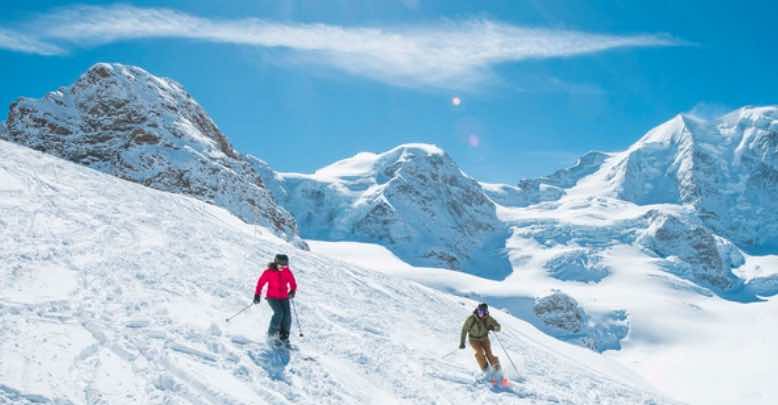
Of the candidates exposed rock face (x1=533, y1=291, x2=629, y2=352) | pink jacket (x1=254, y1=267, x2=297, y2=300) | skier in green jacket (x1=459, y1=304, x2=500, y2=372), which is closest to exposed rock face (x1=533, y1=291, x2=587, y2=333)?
exposed rock face (x1=533, y1=291, x2=629, y2=352)

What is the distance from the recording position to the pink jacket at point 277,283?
42.4 feet

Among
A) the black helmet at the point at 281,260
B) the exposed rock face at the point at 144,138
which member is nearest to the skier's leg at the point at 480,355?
the black helmet at the point at 281,260

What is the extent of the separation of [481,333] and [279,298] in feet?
16.1

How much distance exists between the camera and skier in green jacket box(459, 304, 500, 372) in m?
14.1

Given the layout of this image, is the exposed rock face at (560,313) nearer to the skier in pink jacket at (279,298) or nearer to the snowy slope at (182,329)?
the snowy slope at (182,329)

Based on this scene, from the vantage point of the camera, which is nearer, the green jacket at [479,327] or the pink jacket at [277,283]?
the pink jacket at [277,283]

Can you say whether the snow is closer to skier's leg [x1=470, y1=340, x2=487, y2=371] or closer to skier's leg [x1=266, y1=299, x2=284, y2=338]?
skier's leg [x1=470, y1=340, x2=487, y2=371]

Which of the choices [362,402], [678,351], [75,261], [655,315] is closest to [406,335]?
[362,402]

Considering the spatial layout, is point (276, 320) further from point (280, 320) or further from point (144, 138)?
point (144, 138)

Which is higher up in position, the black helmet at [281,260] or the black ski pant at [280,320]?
the black helmet at [281,260]

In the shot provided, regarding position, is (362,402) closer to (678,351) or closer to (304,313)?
(304,313)

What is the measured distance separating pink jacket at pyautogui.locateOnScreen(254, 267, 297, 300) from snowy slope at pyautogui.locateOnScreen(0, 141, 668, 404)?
1.02 meters

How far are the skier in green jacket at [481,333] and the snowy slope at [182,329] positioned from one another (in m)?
0.52

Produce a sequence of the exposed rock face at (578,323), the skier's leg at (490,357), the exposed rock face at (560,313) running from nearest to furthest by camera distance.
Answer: the skier's leg at (490,357)
the exposed rock face at (578,323)
the exposed rock face at (560,313)
